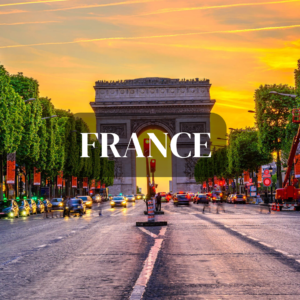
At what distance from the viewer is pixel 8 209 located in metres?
45.6

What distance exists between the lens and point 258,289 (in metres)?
9.85

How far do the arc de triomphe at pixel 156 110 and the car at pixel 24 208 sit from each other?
78219 mm

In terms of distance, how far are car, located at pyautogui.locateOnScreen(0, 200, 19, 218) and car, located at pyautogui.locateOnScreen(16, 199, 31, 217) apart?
3414 millimetres

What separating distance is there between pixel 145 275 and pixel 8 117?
123ft

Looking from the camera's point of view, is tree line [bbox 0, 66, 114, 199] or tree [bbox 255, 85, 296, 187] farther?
tree [bbox 255, 85, 296, 187]

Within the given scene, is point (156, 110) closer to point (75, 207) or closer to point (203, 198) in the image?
point (203, 198)

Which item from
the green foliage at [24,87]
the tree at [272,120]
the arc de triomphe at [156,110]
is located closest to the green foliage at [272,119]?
the tree at [272,120]

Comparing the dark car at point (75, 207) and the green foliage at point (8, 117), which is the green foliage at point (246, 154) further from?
the green foliage at point (8, 117)

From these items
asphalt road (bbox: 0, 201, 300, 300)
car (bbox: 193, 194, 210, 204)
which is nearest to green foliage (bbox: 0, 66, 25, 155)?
car (bbox: 193, 194, 210, 204)

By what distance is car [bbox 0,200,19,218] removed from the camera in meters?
45.3

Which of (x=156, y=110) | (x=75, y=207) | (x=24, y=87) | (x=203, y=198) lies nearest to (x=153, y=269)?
(x=75, y=207)

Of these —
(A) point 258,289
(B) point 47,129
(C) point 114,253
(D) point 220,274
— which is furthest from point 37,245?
(B) point 47,129

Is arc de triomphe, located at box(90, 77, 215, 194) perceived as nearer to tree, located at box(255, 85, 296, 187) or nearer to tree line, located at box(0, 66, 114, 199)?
tree line, located at box(0, 66, 114, 199)

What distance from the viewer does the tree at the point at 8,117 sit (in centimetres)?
4662
